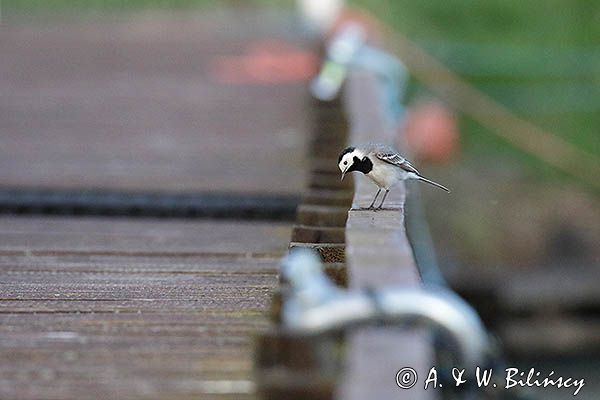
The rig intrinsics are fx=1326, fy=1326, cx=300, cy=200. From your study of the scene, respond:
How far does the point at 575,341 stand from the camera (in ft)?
34.2

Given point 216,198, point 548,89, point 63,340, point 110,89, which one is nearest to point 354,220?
point 63,340

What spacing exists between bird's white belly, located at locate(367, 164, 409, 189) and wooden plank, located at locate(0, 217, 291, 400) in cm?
39

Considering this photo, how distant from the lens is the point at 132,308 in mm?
3107

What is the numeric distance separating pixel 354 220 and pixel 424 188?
337 inches

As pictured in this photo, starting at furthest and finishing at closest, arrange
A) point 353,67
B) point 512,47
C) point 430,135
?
point 512,47 < point 430,135 < point 353,67

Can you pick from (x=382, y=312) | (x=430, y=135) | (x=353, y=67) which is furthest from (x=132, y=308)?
(x=430, y=135)

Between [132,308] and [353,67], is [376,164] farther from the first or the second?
[353,67]

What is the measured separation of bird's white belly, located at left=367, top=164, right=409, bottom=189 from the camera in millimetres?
3412

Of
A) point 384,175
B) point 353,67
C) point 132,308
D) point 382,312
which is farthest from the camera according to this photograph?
point 353,67

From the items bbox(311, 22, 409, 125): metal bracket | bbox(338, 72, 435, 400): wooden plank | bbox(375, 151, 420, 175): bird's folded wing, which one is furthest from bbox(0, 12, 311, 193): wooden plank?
bbox(338, 72, 435, 400): wooden plank

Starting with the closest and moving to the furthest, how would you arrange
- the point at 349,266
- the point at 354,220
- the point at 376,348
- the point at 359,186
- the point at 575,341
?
the point at 376,348, the point at 349,266, the point at 354,220, the point at 359,186, the point at 575,341

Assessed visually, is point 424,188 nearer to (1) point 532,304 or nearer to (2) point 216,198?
(1) point 532,304

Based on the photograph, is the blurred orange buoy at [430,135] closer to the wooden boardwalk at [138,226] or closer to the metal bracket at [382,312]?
the wooden boardwalk at [138,226]

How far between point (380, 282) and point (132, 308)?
85 centimetres
